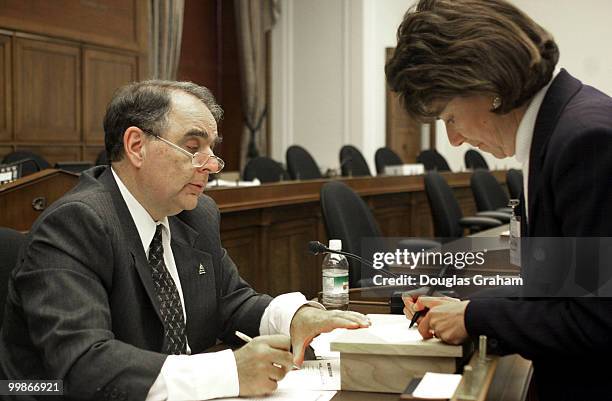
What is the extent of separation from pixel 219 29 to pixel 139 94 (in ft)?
27.3

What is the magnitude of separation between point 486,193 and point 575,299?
4288 millimetres

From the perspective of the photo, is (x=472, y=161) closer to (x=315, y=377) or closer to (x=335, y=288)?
(x=335, y=288)

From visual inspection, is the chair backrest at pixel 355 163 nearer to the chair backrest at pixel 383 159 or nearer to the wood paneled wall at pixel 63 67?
the chair backrest at pixel 383 159

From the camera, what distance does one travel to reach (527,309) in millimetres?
1423

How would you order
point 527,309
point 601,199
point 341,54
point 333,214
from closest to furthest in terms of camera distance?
point 601,199 < point 527,309 < point 333,214 < point 341,54

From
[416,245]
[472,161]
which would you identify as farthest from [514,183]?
[472,161]

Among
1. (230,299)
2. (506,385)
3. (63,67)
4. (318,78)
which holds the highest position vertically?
(318,78)

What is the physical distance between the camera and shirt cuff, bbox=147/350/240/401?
1.45m

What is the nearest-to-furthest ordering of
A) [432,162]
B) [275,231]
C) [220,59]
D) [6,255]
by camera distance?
[6,255] → [275,231] → [432,162] → [220,59]

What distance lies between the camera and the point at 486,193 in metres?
5.57

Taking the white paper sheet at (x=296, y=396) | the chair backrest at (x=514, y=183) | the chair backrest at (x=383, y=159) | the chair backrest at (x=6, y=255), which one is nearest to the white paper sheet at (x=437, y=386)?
the white paper sheet at (x=296, y=396)

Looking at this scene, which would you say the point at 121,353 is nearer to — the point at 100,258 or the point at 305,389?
the point at 100,258

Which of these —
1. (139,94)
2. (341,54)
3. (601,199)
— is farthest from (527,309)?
(341,54)

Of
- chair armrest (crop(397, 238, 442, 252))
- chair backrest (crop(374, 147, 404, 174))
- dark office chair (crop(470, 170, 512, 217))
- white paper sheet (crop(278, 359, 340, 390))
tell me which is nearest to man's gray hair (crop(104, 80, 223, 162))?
white paper sheet (crop(278, 359, 340, 390))
